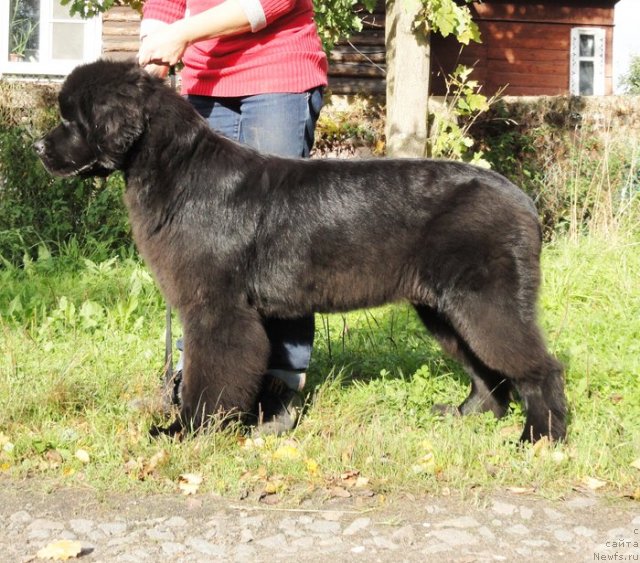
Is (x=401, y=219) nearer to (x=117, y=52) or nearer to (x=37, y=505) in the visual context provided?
(x=37, y=505)

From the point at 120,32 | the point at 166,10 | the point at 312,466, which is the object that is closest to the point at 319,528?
the point at 312,466

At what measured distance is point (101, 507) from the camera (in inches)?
126

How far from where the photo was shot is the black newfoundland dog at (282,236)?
12.1 feet

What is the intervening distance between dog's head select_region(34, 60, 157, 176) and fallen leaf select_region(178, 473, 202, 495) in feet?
4.46

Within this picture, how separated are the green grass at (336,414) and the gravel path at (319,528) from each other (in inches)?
5.0

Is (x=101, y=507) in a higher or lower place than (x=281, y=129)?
lower

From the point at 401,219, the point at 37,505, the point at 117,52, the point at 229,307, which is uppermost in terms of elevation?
the point at 117,52

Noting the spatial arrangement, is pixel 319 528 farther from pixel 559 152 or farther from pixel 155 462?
pixel 559 152

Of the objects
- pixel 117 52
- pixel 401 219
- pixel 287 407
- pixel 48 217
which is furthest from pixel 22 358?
pixel 117 52

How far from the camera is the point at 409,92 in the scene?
781cm

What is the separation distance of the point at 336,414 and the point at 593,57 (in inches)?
606

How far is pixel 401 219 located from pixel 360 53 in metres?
7.79

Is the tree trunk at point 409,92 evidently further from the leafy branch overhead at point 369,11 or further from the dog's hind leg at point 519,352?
the dog's hind leg at point 519,352

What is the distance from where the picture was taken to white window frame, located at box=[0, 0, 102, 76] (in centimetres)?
1098
